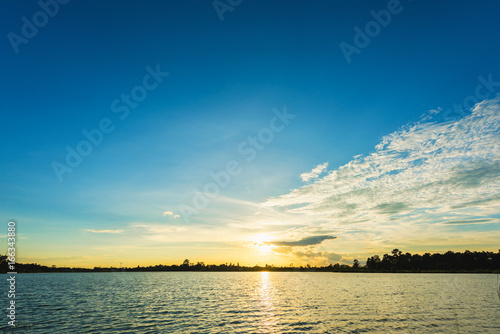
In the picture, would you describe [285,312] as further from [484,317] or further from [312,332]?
[484,317]

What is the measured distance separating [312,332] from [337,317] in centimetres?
1315

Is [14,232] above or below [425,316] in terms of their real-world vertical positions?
above

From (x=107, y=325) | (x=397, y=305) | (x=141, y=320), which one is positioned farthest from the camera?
(x=397, y=305)

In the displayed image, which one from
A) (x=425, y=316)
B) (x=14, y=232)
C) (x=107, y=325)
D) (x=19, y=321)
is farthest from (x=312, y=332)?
(x=19, y=321)

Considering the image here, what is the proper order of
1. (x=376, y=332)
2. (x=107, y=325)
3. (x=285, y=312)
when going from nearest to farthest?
(x=376, y=332) < (x=107, y=325) < (x=285, y=312)

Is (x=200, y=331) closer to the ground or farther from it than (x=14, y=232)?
closer to the ground

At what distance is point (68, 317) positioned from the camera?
168 ft

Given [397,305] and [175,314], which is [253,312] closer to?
[175,314]

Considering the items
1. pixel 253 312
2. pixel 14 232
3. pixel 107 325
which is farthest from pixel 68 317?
pixel 253 312

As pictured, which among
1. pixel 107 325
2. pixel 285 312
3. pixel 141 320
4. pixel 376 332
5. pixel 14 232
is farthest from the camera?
pixel 285 312

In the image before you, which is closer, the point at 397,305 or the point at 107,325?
the point at 107,325

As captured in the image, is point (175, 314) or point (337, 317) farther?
point (175, 314)

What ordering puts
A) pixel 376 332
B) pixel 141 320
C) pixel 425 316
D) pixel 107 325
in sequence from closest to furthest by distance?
pixel 376 332 → pixel 107 325 → pixel 141 320 → pixel 425 316

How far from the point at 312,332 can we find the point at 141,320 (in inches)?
1155
